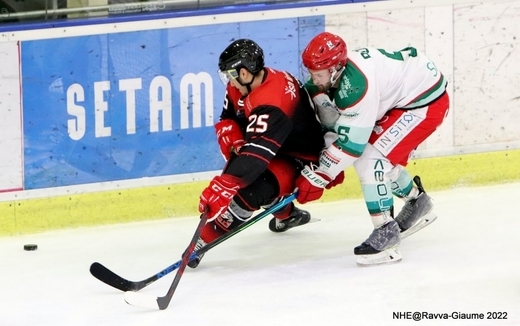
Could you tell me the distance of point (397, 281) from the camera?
4.50m

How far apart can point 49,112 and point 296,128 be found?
133 centimetres

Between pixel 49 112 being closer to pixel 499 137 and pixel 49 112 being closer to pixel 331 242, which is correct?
pixel 331 242

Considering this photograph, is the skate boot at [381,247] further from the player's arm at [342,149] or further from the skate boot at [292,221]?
the skate boot at [292,221]

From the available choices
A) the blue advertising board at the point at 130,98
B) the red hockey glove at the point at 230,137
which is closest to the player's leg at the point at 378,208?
the red hockey glove at the point at 230,137

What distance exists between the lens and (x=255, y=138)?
4504 millimetres

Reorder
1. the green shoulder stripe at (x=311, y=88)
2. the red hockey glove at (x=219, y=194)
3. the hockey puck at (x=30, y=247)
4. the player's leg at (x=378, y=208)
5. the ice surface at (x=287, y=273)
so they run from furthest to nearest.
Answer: the hockey puck at (x=30, y=247)
the green shoulder stripe at (x=311, y=88)
the player's leg at (x=378, y=208)
the red hockey glove at (x=219, y=194)
the ice surface at (x=287, y=273)

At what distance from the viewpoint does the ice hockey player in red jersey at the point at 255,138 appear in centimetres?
449

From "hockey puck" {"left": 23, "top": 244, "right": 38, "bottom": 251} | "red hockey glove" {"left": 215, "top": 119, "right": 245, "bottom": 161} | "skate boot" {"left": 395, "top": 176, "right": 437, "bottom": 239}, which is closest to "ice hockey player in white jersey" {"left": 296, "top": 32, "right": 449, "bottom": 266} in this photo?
"skate boot" {"left": 395, "top": 176, "right": 437, "bottom": 239}

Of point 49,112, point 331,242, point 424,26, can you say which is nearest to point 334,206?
point 331,242

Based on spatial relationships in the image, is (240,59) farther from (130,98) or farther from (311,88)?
(130,98)

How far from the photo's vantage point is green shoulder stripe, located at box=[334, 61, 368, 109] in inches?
178

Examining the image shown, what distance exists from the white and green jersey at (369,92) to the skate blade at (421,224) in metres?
0.55

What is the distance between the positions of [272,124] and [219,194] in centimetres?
35

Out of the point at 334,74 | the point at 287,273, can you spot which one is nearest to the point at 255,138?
the point at 334,74
